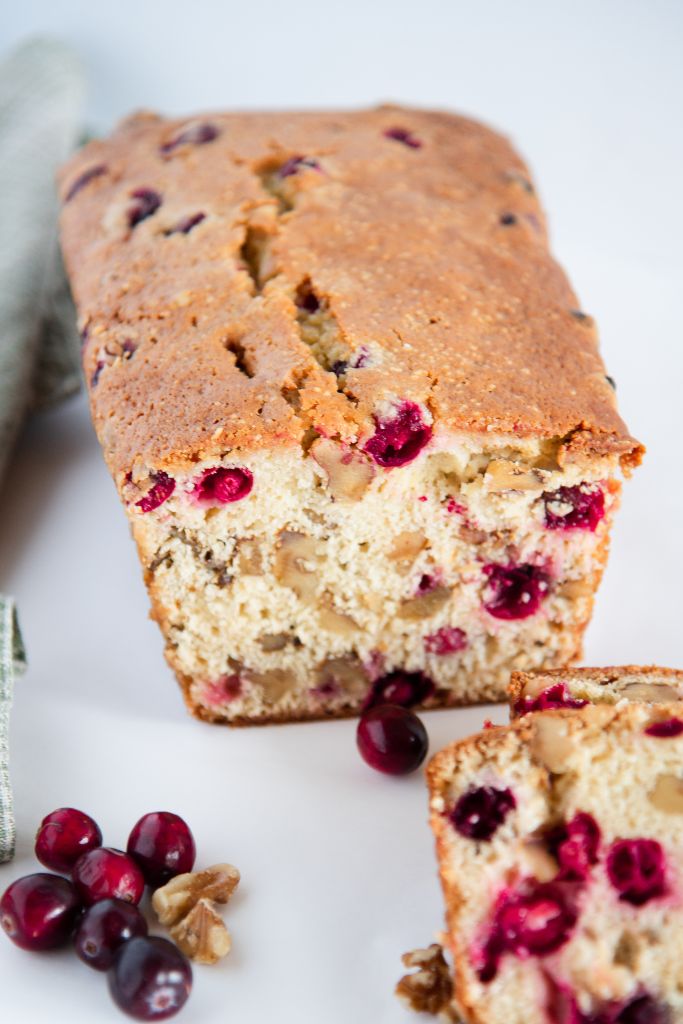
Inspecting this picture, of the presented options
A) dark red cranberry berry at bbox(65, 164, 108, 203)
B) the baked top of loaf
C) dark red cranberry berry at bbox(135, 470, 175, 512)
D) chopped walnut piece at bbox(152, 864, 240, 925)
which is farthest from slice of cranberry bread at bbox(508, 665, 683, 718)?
dark red cranberry berry at bbox(65, 164, 108, 203)

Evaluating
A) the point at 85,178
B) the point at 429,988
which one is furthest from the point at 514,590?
the point at 85,178

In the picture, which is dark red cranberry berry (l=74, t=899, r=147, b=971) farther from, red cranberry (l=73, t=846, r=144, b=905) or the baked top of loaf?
the baked top of loaf

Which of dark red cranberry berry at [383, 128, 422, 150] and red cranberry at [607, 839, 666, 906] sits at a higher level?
dark red cranberry berry at [383, 128, 422, 150]

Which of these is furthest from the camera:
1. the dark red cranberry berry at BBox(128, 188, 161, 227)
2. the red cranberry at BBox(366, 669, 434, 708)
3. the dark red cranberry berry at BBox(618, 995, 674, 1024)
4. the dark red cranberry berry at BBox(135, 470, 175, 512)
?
the dark red cranberry berry at BBox(128, 188, 161, 227)

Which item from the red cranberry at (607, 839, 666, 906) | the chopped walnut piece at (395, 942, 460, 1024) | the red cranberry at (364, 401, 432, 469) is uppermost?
the red cranberry at (364, 401, 432, 469)

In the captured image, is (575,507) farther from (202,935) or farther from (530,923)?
(202,935)

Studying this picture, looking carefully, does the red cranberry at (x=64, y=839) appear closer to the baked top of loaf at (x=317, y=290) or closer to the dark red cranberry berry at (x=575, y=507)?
the baked top of loaf at (x=317, y=290)

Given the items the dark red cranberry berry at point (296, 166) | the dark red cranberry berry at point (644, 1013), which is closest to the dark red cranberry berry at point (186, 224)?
the dark red cranberry berry at point (296, 166)
